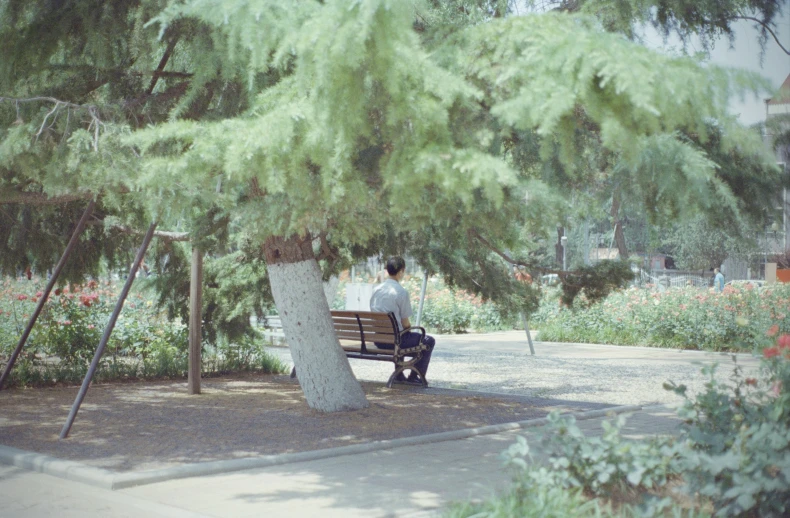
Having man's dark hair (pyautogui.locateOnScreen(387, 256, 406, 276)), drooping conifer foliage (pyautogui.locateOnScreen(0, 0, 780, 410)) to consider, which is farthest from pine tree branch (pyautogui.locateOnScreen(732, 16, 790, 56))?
man's dark hair (pyautogui.locateOnScreen(387, 256, 406, 276))

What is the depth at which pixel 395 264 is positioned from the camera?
10.7 m

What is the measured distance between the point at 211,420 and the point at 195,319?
7.14 feet

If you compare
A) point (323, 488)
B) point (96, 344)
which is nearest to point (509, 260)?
point (323, 488)

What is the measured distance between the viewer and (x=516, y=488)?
15.4 feet

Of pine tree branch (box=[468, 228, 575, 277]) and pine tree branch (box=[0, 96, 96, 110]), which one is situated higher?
pine tree branch (box=[0, 96, 96, 110])

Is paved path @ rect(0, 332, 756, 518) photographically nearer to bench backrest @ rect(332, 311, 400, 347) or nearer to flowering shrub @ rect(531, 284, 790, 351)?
bench backrest @ rect(332, 311, 400, 347)

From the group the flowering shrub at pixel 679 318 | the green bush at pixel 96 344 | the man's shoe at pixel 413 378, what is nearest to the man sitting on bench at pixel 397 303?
the man's shoe at pixel 413 378

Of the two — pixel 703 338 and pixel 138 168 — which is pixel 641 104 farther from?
pixel 703 338

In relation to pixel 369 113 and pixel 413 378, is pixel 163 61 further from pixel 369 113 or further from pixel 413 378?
pixel 413 378

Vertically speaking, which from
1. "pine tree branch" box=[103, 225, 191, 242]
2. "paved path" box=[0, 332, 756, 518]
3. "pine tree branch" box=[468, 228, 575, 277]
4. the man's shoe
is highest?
"pine tree branch" box=[103, 225, 191, 242]

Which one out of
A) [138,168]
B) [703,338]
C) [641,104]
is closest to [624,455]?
[641,104]

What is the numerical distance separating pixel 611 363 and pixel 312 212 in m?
10.5

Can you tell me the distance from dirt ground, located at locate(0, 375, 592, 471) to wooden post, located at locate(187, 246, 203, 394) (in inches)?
8.1

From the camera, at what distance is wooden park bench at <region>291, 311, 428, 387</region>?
34.7 ft
